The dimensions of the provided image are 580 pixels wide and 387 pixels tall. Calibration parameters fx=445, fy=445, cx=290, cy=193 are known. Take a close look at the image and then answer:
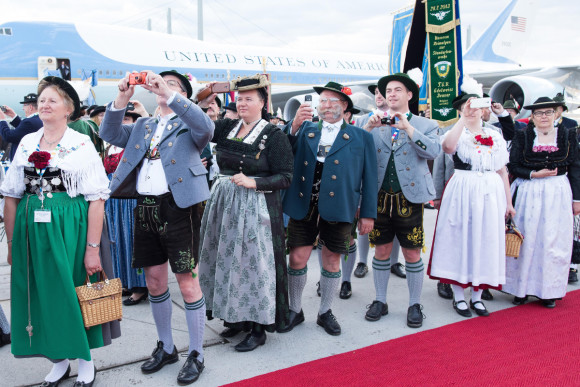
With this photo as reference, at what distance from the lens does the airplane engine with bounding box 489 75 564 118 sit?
9461mm

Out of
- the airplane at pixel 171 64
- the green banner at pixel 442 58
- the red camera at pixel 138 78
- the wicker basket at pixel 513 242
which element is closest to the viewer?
the red camera at pixel 138 78

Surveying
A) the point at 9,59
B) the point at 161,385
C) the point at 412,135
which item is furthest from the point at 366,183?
the point at 9,59

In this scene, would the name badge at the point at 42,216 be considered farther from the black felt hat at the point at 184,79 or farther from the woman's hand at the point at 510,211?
the woman's hand at the point at 510,211

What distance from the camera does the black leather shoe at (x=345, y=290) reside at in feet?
13.4

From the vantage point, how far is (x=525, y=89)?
377 inches

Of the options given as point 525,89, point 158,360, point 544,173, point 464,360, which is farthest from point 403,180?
point 525,89

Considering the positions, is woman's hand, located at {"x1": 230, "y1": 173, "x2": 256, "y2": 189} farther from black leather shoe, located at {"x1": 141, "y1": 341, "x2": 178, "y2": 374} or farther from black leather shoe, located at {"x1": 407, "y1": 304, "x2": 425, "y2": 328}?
black leather shoe, located at {"x1": 407, "y1": 304, "x2": 425, "y2": 328}

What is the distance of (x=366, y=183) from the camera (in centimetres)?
326

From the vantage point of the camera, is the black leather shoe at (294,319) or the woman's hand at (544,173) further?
the woman's hand at (544,173)

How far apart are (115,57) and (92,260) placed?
1091 cm

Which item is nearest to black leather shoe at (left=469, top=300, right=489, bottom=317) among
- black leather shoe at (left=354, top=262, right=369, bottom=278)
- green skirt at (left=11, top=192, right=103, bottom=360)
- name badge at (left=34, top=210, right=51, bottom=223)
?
black leather shoe at (left=354, top=262, right=369, bottom=278)

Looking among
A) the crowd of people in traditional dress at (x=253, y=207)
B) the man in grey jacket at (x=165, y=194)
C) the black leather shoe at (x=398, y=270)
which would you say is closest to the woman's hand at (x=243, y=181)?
the crowd of people in traditional dress at (x=253, y=207)

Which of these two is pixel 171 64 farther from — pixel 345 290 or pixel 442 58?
pixel 345 290

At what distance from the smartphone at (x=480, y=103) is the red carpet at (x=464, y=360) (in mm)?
1693
